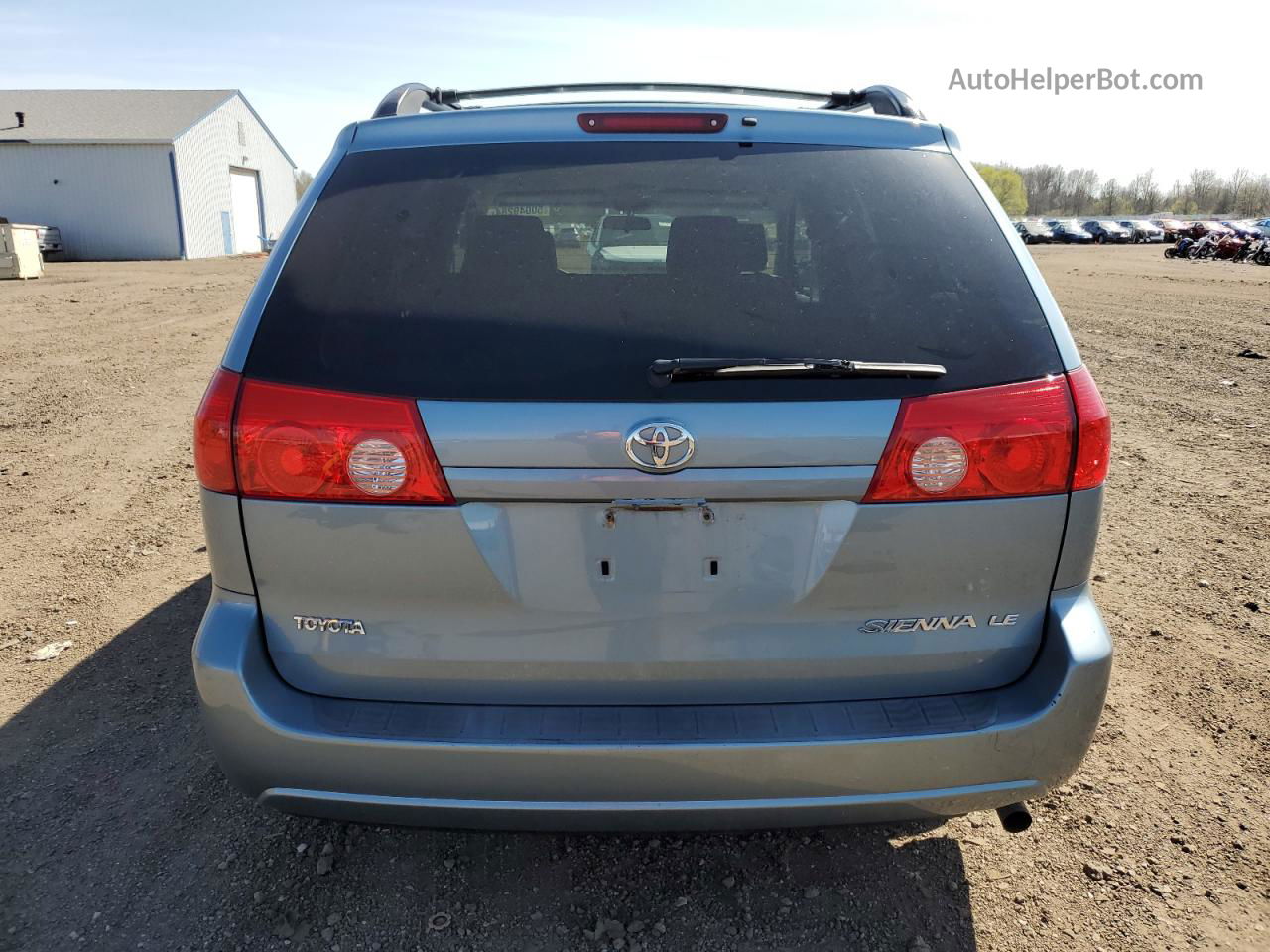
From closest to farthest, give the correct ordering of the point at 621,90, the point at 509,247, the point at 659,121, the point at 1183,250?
the point at 509,247
the point at 659,121
the point at 621,90
the point at 1183,250

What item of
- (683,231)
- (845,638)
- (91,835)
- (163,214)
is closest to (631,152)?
(683,231)

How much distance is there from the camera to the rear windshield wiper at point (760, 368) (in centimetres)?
194

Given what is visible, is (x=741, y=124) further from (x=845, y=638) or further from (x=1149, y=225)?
(x=1149, y=225)

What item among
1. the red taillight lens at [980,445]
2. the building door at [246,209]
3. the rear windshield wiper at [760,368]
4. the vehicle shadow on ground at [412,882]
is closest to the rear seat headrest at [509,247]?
the rear windshield wiper at [760,368]

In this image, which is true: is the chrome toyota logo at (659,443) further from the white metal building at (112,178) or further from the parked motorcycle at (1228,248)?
the parked motorcycle at (1228,248)

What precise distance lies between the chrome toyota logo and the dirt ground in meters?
1.30

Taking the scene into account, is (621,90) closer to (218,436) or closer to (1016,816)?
(218,436)

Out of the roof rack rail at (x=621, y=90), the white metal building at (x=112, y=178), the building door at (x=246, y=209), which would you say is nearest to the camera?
the roof rack rail at (x=621, y=90)

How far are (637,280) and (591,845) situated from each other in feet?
5.43

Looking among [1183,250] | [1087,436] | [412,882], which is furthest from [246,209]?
[1087,436]

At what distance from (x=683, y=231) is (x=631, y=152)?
0.70 feet

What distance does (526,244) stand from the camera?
2.18 metres

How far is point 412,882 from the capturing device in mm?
2641

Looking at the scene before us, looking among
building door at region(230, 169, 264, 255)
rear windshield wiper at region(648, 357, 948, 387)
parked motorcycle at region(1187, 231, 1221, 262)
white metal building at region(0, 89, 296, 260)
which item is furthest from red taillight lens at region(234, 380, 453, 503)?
parked motorcycle at region(1187, 231, 1221, 262)
